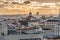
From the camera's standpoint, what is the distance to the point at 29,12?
2525 mm

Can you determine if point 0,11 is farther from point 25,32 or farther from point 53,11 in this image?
point 53,11

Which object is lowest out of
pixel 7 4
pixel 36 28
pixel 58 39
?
pixel 58 39

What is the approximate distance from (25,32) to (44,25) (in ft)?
1.14

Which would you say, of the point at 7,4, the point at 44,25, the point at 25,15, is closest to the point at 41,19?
the point at 44,25

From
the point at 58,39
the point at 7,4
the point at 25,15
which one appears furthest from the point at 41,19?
the point at 7,4

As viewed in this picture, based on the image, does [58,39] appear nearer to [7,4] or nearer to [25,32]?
[25,32]

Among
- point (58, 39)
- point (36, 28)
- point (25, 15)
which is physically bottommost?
point (58, 39)

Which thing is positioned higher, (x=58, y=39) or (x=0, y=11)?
(x=0, y=11)

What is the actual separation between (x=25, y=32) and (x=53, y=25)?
0.49 meters

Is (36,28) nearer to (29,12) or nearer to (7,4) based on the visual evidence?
(29,12)

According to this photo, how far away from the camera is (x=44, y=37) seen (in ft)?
8.21

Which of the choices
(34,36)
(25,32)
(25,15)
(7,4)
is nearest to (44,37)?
(34,36)

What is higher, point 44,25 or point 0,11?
point 0,11

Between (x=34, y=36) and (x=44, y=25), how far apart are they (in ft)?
0.83
